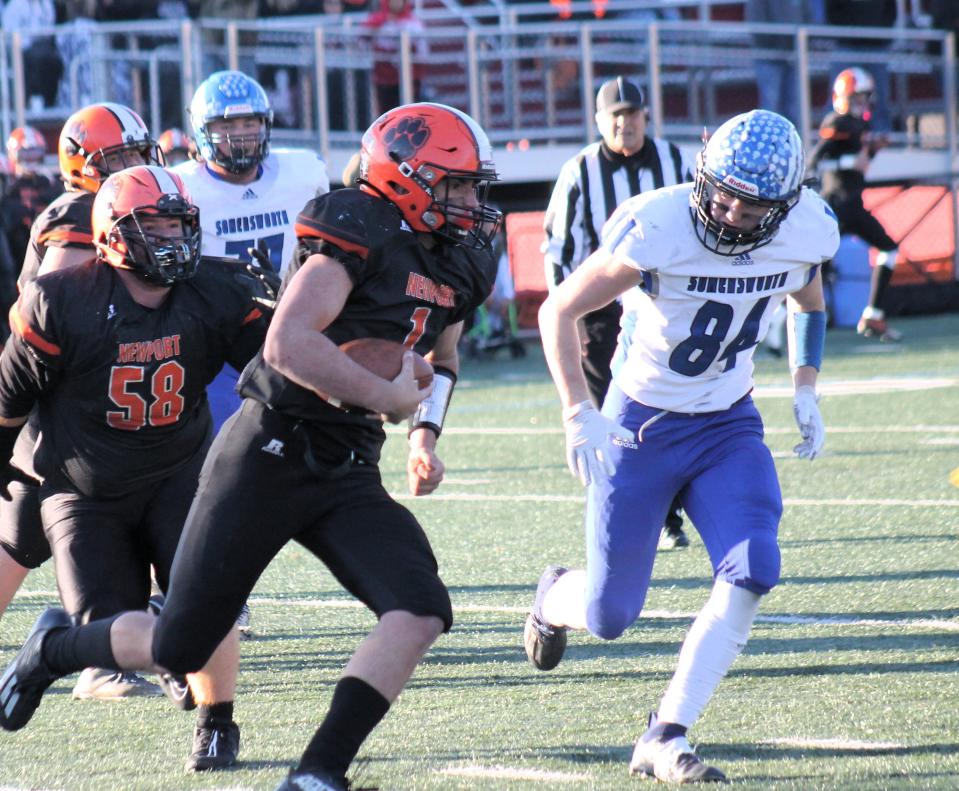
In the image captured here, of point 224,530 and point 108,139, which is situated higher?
point 108,139

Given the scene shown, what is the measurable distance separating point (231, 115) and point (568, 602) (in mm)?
2196

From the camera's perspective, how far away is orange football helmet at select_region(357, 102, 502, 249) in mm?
3539

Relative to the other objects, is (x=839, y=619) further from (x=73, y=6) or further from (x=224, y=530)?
(x=73, y=6)

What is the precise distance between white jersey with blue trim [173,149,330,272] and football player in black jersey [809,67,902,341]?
7560mm

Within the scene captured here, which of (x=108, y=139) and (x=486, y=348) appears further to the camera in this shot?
(x=486, y=348)

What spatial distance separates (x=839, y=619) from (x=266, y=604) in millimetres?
2018

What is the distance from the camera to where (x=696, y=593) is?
559 centimetres

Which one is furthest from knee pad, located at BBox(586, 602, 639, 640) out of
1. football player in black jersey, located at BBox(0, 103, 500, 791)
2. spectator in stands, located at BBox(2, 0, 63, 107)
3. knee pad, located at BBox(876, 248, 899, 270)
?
spectator in stands, located at BBox(2, 0, 63, 107)

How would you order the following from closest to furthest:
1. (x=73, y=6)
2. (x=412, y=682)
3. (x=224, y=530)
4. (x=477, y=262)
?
(x=224, y=530), (x=477, y=262), (x=412, y=682), (x=73, y=6)

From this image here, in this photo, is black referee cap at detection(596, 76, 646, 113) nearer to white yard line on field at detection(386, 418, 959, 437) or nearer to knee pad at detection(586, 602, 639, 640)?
white yard line on field at detection(386, 418, 959, 437)

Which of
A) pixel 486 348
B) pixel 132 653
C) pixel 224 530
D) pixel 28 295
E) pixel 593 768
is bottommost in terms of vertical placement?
pixel 486 348

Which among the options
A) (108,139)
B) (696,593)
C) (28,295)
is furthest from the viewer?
(696,593)

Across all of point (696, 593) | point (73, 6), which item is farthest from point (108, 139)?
point (73, 6)

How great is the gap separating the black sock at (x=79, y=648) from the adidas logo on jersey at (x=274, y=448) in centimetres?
58
